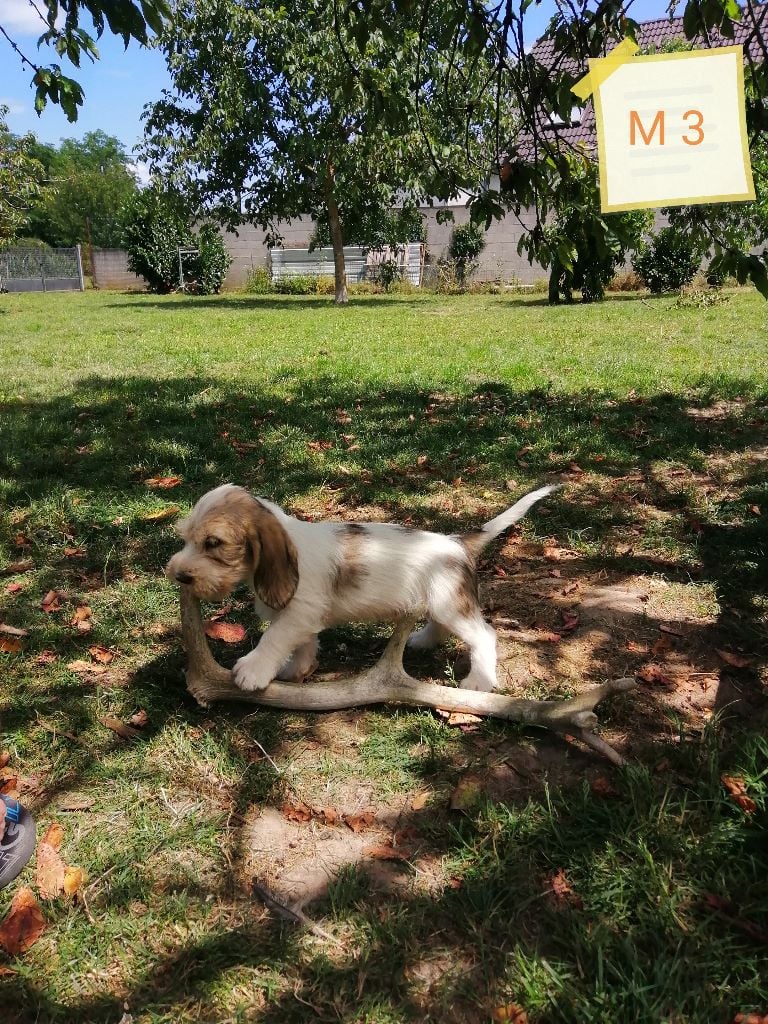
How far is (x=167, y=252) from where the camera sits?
1158 inches

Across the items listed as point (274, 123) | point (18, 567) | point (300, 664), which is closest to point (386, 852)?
point (300, 664)

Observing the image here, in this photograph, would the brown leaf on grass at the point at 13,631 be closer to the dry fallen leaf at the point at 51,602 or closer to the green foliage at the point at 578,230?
the dry fallen leaf at the point at 51,602

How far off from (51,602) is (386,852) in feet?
7.92

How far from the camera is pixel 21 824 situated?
2.36 meters

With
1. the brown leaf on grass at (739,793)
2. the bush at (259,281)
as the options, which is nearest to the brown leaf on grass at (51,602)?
the brown leaf on grass at (739,793)

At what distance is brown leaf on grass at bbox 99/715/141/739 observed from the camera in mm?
2887

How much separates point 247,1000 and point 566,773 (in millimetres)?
1284

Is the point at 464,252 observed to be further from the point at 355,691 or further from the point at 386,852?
the point at 386,852

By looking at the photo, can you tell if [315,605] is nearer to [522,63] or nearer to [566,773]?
[566,773]

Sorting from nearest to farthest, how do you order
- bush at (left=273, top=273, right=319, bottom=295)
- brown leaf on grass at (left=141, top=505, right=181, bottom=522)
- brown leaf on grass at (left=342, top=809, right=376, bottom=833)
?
brown leaf on grass at (left=342, top=809, right=376, bottom=833), brown leaf on grass at (left=141, top=505, right=181, bottom=522), bush at (left=273, top=273, right=319, bottom=295)

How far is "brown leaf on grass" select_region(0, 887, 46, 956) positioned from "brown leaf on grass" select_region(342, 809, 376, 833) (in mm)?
933

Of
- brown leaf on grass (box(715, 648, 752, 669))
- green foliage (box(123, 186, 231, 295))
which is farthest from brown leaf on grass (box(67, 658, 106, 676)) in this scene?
green foliage (box(123, 186, 231, 295))

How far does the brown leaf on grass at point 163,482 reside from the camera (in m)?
5.43

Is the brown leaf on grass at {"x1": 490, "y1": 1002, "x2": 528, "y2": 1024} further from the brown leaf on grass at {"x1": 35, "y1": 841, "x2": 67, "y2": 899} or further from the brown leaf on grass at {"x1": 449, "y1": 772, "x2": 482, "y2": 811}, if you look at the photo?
the brown leaf on grass at {"x1": 35, "y1": 841, "x2": 67, "y2": 899}
